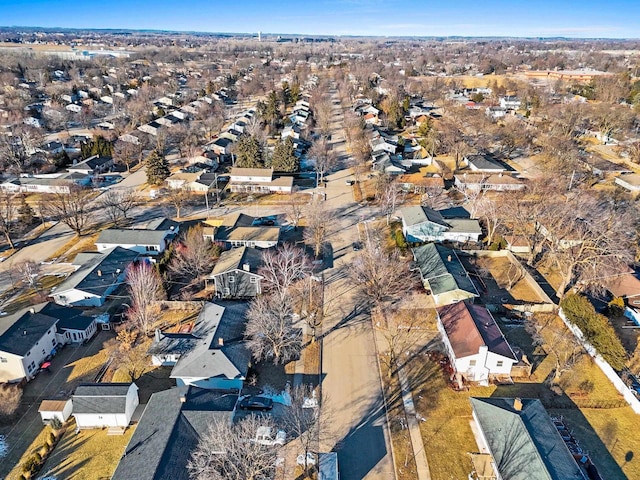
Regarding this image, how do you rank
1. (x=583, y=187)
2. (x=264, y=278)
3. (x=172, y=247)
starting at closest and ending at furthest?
(x=264, y=278) < (x=172, y=247) < (x=583, y=187)

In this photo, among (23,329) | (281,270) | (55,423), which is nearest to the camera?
(55,423)

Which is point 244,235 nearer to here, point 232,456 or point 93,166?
point 232,456

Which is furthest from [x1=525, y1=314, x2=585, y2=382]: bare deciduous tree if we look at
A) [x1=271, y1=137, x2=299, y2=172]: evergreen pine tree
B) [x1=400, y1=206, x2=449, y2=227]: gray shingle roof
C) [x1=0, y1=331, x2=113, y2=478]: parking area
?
[x1=271, y1=137, x2=299, y2=172]: evergreen pine tree

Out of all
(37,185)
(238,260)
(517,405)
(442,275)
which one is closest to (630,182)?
(442,275)

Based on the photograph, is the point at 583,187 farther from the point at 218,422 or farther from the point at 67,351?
the point at 67,351

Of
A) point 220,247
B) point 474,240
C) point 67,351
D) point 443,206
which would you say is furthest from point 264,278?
point 443,206
